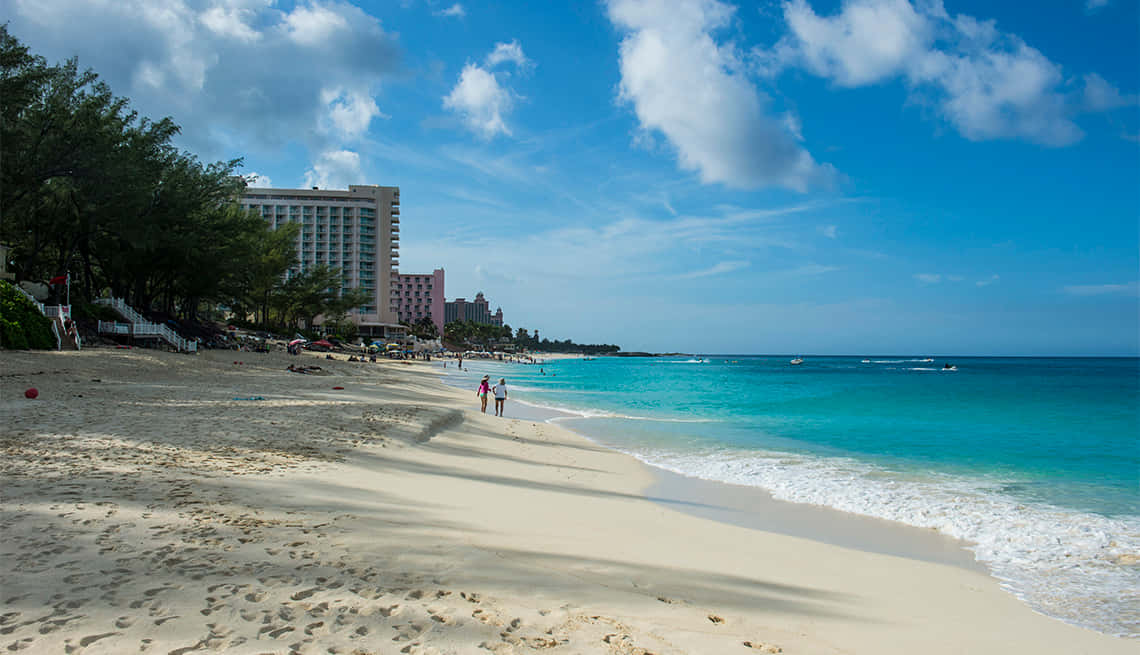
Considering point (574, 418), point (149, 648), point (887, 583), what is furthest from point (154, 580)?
point (574, 418)

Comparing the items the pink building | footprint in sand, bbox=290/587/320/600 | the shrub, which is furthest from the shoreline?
the pink building

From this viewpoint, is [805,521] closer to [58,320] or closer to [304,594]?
[304,594]

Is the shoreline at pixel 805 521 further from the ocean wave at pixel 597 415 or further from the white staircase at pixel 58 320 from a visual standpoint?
the white staircase at pixel 58 320

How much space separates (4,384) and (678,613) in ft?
52.2

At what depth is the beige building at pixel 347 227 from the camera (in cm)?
11081

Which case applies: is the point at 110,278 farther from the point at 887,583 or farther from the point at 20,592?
the point at 887,583

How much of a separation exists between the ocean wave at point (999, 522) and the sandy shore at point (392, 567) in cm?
63

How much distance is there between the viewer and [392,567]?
4.27 metres

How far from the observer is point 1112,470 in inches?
527

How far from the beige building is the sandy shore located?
107m

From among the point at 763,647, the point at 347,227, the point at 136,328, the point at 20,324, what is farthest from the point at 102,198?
the point at 347,227

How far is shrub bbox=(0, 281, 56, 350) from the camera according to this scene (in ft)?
59.6

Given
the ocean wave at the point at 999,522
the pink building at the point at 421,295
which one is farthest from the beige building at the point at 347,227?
the ocean wave at the point at 999,522

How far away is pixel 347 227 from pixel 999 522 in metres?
118
